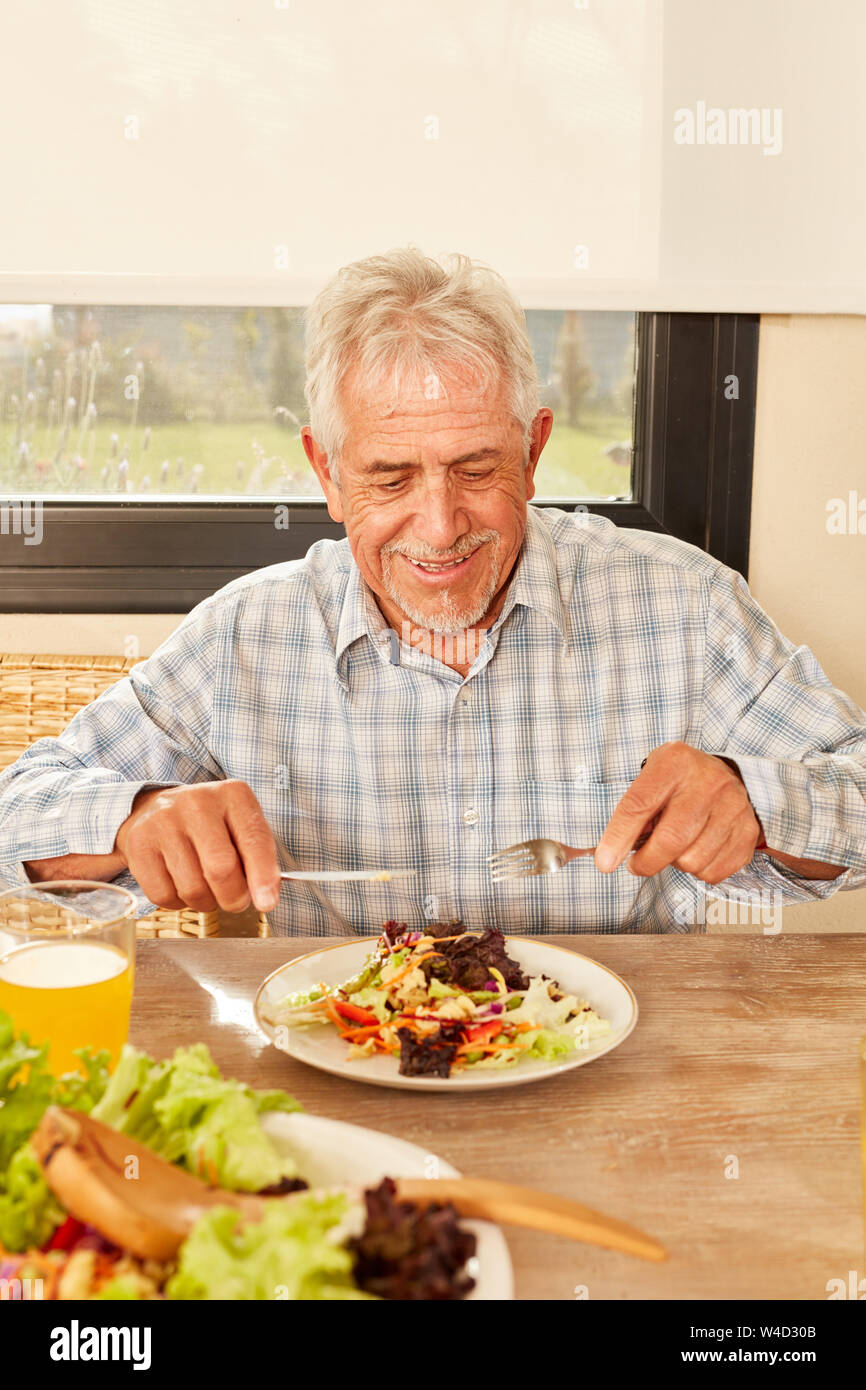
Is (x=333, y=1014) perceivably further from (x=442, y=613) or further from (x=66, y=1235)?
(x=442, y=613)

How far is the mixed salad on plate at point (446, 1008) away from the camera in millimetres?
1059

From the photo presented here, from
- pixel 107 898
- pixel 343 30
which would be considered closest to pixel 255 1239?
pixel 107 898

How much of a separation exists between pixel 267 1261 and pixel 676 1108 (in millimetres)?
478

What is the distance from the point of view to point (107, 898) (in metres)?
1.05

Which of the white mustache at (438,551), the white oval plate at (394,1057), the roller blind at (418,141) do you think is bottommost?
the white oval plate at (394,1057)

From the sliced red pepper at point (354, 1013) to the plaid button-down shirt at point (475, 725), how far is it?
0.53 metres

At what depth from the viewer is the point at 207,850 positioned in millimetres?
1289

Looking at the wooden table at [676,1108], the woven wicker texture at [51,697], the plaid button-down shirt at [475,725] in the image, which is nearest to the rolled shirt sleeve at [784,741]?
the plaid button-down shirt at [475,725]

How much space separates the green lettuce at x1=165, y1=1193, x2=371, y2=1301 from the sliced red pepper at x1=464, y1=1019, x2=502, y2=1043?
42 centimetres

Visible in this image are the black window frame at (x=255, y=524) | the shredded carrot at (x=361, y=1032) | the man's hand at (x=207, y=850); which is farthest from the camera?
the black window frame at (x=255, y=524)

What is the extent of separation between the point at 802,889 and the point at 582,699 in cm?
40

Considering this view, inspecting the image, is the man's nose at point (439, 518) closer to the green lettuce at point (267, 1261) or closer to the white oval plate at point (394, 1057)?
the white oval plate at point (394, 1057)
